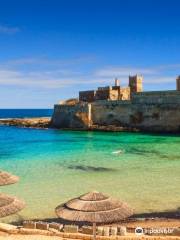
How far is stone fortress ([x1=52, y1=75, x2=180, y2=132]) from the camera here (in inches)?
1923

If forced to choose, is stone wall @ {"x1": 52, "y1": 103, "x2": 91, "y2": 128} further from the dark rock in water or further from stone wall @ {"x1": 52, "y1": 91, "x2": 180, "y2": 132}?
the dark rock in water

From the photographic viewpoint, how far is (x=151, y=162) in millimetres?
26109

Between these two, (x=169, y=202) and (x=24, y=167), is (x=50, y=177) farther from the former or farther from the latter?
(x=169, y=202)

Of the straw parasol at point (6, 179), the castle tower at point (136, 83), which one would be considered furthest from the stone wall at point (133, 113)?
the straw parasol at point (6, 179)

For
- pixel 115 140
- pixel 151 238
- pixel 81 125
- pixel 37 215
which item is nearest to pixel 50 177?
pixel 37 215

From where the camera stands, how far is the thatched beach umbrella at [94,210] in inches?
396

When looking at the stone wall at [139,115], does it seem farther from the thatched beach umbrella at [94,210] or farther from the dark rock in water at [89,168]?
the thatched beach umbrella at [94,210]

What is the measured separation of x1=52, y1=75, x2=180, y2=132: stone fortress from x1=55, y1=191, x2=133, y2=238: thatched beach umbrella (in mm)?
38513

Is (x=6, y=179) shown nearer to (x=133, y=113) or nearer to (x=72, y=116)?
(x=133, y=113)

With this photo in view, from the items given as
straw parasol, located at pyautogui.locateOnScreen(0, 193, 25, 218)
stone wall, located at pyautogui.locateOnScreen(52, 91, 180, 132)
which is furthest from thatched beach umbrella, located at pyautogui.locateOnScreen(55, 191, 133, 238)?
stone wall, located at pyautogui.locateOnScreen(52, 91, 180, 132)

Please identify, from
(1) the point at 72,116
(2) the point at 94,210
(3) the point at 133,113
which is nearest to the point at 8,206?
(2) the point at 94,210

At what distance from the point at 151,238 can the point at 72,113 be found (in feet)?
151

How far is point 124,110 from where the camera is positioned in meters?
52.8

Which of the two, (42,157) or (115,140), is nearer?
(42,157)
